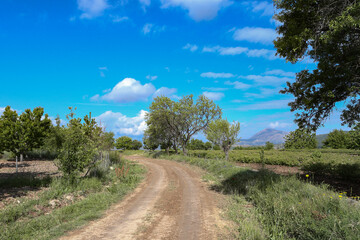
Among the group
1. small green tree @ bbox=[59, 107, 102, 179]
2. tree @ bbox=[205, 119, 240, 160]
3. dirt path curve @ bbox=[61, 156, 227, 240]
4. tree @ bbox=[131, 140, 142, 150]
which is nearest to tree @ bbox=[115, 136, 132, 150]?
tree @ bbox=[131, 140, 142, 150]

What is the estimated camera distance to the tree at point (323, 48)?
8.09m

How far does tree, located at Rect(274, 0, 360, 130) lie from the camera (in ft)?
26.5

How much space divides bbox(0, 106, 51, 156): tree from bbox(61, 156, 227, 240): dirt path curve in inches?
814

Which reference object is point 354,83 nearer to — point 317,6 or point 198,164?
point 317,6

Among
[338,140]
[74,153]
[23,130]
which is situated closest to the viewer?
[74,153]

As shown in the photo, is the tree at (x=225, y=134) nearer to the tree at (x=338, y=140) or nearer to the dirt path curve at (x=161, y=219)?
the dirt path curve at (x=161, y=219)

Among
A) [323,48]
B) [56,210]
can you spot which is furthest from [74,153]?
[323,48]

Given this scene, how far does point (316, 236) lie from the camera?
17.1 feet

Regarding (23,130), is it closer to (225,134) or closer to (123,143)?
(225,134)

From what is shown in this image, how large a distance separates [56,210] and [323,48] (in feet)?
47.9

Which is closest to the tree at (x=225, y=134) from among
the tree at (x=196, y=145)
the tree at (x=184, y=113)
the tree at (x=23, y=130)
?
the tree at (x=184, y=113)

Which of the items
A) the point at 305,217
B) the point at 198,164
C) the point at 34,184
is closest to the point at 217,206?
the point at 305,217

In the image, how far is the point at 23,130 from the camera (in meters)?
24.4

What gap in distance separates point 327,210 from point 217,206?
4.51 metres
